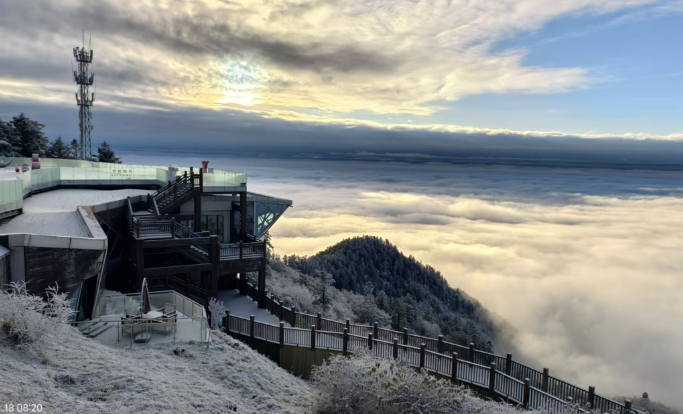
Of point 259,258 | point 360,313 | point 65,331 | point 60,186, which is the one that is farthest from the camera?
point 360,313

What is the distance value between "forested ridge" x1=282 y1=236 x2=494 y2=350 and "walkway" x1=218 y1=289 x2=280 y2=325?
216ft

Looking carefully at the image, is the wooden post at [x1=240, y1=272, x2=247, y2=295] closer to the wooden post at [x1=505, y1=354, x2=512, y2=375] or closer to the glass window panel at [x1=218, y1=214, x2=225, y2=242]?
the glass window panel at [x1=218, y1=214, x2=225, y2=242]

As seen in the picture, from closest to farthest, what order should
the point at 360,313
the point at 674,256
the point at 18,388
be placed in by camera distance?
the point at 18,388, the point at 360,313, the point at 674,256

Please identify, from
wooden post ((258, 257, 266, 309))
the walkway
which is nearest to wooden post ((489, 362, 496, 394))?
the walkway

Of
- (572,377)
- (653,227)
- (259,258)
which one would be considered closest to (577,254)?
(653,227)

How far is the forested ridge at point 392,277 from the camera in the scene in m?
101

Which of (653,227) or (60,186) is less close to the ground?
(60,186)

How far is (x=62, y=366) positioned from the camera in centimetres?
946

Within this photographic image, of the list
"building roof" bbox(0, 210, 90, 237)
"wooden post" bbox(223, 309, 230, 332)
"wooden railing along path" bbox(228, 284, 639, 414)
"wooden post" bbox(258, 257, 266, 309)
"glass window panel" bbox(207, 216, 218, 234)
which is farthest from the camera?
"glass window panel" bbox(207, 216, 218, 234)

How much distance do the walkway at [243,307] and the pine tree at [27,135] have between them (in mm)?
39627

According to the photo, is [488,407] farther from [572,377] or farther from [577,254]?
[577,254]

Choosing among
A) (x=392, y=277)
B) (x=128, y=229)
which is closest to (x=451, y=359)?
(x=128, y=229)

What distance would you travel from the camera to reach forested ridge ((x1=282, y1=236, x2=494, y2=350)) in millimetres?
101438

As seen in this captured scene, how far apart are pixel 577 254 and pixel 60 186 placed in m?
178
